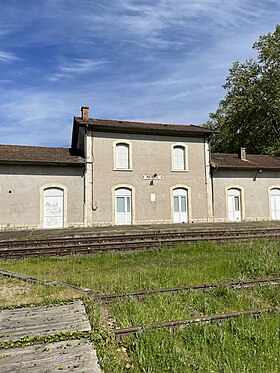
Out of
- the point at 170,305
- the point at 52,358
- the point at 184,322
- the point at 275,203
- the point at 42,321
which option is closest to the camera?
the point at 52,358

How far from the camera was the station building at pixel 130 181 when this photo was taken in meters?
17.2

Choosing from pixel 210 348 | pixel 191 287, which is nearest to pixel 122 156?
pixel 191 287

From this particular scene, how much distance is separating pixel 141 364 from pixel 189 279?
3.36m

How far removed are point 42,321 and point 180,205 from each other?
52.2 feet

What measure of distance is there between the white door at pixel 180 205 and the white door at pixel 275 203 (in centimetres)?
661

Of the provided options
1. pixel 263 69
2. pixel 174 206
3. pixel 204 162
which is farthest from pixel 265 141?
pixel 174 206

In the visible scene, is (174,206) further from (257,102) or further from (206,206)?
(257,102)

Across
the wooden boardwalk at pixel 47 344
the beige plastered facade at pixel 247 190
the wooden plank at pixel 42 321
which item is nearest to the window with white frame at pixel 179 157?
the beige plastered facade at pixel 247 190

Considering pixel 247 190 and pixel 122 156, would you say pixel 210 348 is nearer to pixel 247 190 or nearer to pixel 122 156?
pixel 122 156

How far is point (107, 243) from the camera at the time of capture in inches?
424

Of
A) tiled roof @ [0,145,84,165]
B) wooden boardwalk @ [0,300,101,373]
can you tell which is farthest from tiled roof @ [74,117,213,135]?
wooden boardwalk @ [0,300,101,373]

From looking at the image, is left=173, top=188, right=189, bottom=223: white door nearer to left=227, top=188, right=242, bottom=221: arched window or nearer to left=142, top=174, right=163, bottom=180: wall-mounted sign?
left=142, top=174, right=163, bottom=180: wall-mounted sign

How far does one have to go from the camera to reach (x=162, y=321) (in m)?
4.00

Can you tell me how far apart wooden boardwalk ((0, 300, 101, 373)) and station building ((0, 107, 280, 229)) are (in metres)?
13.3
